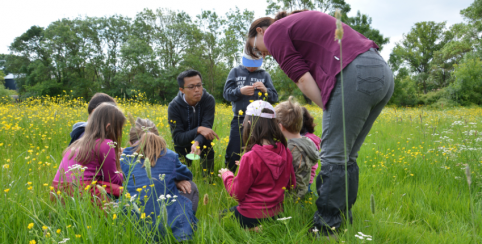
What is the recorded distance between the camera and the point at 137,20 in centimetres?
3155

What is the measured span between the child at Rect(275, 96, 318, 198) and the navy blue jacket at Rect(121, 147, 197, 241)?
A: 98 centimetres

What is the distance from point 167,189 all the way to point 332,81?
143 centimetres

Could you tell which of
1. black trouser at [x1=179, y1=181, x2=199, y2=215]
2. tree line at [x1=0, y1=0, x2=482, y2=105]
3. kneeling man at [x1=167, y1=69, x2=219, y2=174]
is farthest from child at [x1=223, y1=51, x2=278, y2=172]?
tree line at [x1=0, y1=0, x2=482, y2=105]

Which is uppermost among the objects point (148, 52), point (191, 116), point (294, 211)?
point (148, 52)

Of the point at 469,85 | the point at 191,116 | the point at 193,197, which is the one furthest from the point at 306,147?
the point at 469,85

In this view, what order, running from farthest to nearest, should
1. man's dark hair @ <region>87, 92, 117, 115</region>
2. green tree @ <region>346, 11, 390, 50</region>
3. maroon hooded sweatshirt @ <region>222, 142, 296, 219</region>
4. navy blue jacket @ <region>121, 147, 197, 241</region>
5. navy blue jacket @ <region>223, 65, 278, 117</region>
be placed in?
1. green tree @ <region>346, 11, 390, 50</region>
2. navy blue jacket @ <region>223, 65, 278, 117</region>
3. man's dark hair @ <region>87, 92, 117, 115</region>
4. maroon hooded sweatshirt @ <region>222, 142, 296, 219</region>
5. navy blue jacket @ <region>121, 147, 197, 241</region>

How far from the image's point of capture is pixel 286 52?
1.63 m

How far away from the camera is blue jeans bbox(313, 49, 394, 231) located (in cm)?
147

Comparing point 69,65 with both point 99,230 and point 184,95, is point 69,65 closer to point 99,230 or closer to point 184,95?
point 184,95

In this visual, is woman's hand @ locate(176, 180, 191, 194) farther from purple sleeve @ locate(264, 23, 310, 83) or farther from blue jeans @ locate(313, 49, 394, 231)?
purple sleeve @ locate(264, 23, 310, 83)

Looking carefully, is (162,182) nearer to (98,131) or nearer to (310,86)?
(98,131)

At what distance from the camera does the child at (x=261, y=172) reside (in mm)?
1967

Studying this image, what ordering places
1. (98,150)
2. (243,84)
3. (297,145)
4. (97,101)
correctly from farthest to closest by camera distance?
(243,84)
(97,101)
(297,145)
(98,150)

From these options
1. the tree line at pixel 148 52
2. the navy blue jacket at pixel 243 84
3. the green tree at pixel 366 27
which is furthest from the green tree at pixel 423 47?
the navy blue jacket at pixel 243 84
